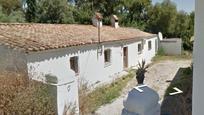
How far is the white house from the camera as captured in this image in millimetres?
7637

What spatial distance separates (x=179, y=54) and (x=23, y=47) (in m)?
24.0

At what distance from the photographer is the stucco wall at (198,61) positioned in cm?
225

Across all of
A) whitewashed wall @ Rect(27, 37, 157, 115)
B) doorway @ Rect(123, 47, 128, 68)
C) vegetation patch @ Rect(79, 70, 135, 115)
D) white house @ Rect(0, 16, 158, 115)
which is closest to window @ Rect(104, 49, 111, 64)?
white house @ Rect(0, 16, 158, 115)

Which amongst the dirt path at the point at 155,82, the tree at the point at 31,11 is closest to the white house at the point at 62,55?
the dirt path at the point at 155,82

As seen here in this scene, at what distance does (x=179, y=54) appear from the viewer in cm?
3112

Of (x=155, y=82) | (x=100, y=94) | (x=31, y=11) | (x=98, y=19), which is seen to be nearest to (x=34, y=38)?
(x=100, y=94)

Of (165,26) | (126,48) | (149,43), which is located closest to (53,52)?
(126,48)

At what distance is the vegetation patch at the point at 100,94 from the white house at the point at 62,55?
26.5 inches

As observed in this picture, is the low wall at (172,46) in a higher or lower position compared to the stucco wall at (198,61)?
lower

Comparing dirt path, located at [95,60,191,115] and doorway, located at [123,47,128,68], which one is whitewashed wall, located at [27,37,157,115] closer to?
doorway, located at [123,47,128,68]

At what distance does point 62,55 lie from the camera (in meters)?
12.5

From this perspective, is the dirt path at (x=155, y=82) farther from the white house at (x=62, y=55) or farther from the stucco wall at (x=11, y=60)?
the stucco wall at (x=11, y=60)

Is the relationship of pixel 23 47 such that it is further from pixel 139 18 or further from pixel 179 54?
pixel 139 18

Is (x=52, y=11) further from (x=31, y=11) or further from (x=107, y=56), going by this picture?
(x=107, y=56)
